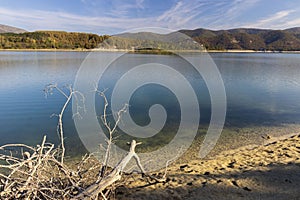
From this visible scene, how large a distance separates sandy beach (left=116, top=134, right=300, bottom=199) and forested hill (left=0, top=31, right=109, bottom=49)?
3875 inches

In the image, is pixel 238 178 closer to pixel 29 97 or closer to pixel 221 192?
pixel 221 192

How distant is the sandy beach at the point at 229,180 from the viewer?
15.4 feet

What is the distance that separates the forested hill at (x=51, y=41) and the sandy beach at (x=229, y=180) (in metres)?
98.4

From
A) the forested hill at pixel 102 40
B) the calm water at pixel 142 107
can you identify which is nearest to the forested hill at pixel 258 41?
the forested hill at pixel 102 40

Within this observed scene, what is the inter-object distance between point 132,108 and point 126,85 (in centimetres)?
642

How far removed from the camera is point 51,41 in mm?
116625

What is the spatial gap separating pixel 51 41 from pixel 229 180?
12541 cm

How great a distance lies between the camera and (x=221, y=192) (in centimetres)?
473

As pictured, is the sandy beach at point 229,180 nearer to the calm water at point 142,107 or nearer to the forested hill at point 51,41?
the calm water at point 142,107

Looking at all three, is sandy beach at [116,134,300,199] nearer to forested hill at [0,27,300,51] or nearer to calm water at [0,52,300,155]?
calm water at [0,52,300,155]

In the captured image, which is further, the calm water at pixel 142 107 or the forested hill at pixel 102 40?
the forested hill at pixel 102 40

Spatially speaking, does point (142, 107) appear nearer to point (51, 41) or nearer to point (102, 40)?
point (102, 40)

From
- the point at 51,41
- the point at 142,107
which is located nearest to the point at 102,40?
the point at 51,41

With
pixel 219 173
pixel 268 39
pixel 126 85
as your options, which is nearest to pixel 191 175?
pixel 219 173
